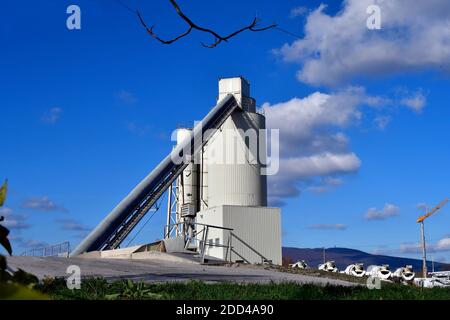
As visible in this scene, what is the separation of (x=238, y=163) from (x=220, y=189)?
7.52 ft

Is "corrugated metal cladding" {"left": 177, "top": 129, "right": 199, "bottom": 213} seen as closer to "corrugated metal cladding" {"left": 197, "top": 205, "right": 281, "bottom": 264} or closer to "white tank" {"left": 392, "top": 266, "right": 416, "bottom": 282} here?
"corrugated metal cladding" {"left": 197, "top": 205, "right": 281, "bottom": 264}

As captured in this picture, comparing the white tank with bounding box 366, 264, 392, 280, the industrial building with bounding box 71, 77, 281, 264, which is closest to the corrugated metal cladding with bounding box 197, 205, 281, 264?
the industrial building with bounding box 71, 77, 281, 264

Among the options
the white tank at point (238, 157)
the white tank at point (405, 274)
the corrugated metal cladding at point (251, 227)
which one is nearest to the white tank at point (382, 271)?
the white tank at point (405, 274)

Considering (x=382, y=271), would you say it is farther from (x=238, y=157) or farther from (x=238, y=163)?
(x=238, y=157)

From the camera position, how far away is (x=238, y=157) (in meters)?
42.7

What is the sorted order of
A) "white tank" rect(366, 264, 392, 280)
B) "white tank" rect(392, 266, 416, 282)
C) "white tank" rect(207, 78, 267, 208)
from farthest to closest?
"white tank" rect(392, 266, 416, 282), "white tank" rect(366, 264, 392, 280), "white tank" rect(207, 78, 267, 208)

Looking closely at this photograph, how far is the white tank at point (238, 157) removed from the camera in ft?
138

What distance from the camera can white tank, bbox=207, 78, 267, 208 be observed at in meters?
42.2

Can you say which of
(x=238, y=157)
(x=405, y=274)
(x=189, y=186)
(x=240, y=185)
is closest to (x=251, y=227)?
(x=240, y=185)

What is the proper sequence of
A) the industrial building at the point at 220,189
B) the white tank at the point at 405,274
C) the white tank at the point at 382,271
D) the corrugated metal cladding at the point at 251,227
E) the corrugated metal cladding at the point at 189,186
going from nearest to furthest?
the industrial building at the point at 220,189 → the corrugated metal cladding at the point at 251,227 → the white tank at the point at 382,271 → the white tank at the point at 405,274 → the corrugated metal cladding at the point at 189,186

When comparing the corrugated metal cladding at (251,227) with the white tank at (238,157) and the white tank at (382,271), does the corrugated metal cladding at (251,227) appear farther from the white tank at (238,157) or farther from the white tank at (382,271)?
the white tank at (382,271)

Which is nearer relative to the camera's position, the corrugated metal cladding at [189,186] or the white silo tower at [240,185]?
the white silo tower at [240,185]

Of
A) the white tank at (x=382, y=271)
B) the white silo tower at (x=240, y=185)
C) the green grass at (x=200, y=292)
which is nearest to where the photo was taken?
the green grass at (x=200, y=292)
